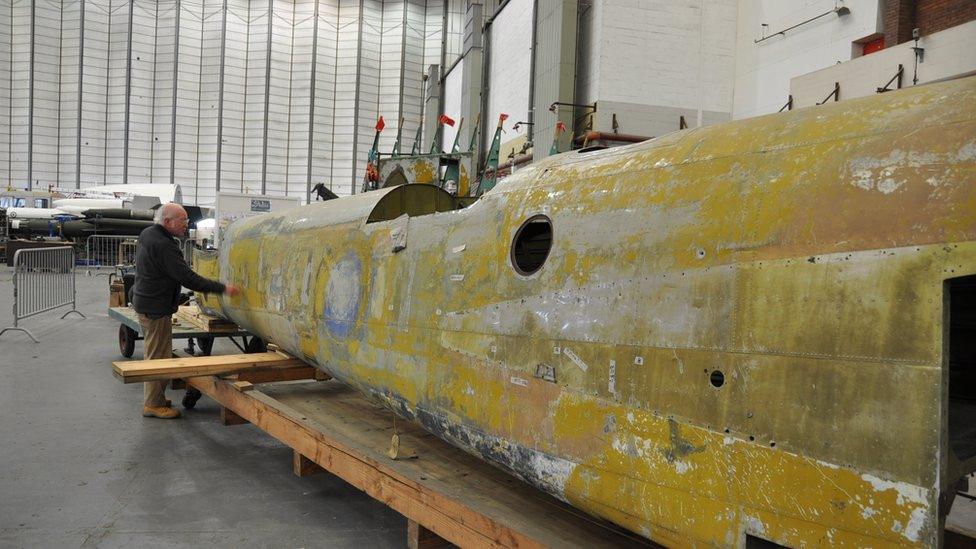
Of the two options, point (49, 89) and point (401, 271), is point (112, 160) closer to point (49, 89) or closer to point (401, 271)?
point (49, 89)

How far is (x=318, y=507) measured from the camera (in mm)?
4047

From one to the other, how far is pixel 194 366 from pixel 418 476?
2.46 metres

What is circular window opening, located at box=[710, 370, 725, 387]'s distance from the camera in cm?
202

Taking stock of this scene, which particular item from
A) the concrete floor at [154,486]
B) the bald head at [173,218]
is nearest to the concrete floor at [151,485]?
the concrete floor at [154,486]

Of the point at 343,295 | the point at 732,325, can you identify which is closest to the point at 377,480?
the point at 343,295

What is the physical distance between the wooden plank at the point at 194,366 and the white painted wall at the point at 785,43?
10.5 meters

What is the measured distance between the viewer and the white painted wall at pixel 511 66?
1819cm

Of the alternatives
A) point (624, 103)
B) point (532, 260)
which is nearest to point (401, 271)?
point (532, 260)

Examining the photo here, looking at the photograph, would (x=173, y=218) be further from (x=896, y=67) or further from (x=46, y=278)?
(x=896, y=67)

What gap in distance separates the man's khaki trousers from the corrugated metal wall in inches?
1022

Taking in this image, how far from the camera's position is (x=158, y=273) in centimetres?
579

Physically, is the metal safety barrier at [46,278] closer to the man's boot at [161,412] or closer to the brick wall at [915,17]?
the man's boot at [161,412]

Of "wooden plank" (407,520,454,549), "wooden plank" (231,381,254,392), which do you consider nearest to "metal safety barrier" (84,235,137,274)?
"wooden plank" (231,381,254,392)

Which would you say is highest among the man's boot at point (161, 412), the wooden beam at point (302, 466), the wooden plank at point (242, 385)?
the wooden plank at point (242, 385)
